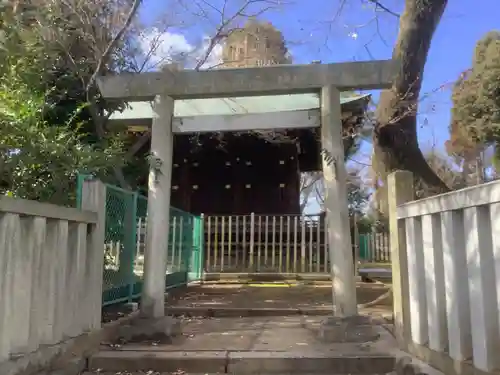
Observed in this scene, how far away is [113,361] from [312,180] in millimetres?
29657

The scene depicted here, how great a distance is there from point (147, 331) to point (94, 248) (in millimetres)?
1152

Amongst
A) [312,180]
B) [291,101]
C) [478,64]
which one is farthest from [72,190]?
[312,180]

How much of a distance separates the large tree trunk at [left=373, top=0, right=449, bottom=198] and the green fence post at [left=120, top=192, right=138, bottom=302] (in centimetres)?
502

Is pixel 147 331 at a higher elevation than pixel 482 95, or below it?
below

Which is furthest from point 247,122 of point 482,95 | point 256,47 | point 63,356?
point 482,95

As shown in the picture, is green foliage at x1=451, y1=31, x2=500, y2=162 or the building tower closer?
the building tower

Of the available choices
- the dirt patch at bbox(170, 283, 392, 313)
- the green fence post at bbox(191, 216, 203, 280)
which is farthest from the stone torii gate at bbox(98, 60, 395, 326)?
the green fence post at bbox(191, 216, 203, 280)

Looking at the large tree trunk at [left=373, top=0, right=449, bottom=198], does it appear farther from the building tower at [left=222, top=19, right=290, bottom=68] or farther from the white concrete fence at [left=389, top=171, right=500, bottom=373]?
the white concrete fence at [left=389, top=171, right=500, bottom=373]

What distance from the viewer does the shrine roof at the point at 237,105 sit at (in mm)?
8461

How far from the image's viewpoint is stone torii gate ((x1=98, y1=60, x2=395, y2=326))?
5715 mm

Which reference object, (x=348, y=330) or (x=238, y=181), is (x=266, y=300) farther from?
(x=238, y=181)

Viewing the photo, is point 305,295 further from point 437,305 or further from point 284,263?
point 437,305

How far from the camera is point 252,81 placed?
5969 mm

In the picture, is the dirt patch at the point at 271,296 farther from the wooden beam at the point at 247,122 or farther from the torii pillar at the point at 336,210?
the wooden beam at the point at 247,122
